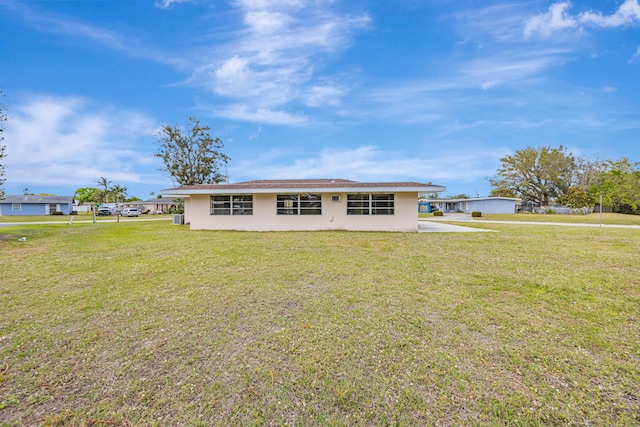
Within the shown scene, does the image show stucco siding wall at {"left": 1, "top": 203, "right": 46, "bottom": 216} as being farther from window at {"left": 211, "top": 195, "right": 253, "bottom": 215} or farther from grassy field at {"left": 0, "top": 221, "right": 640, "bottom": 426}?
grassy field at {"left": 0, "top": 221, "right": 640, "bottom": 426}

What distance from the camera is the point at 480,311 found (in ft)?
14.2

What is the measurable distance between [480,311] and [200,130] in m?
34.5

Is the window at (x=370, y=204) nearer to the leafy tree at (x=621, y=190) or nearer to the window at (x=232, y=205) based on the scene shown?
the window at (x=232, y=205)

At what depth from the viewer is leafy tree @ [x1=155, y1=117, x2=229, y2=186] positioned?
102 ft

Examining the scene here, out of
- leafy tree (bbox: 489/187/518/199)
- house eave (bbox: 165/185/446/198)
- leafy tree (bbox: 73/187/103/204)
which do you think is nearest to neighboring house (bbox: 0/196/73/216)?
leafy tree (bbox: 73/187/103/204)

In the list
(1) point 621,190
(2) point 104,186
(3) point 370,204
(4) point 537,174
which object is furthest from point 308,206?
(2) point 104,186

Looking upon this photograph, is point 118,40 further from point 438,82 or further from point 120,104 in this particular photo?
point 438,82

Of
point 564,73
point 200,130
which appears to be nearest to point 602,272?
point 564,73

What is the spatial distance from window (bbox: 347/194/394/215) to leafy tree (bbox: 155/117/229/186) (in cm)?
2319

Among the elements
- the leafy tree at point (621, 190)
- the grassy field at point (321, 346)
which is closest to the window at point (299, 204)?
the grassy field at point (321, 346)

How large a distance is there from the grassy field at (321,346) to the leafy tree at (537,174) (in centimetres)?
5147

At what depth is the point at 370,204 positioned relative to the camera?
49.6 feet

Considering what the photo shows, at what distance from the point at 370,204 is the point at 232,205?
7.92 m

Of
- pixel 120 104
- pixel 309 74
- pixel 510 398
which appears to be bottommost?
pixel 510 398
